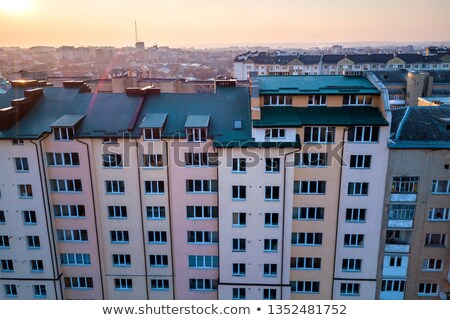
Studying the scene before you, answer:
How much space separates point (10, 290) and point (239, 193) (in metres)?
16.7

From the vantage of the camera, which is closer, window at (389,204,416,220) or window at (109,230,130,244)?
window at (389,204,416,220)

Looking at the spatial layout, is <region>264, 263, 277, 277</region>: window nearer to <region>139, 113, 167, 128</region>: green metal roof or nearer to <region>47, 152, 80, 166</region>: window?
<region>139, 113, 167, 128</region>: green metal roof

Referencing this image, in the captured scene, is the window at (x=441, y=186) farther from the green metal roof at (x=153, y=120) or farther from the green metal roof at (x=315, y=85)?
the green metal roof at (x=153, y=120)

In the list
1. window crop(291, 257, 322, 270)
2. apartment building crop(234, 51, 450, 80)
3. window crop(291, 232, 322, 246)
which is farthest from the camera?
apartment building crop(234, 51, 450, 80)

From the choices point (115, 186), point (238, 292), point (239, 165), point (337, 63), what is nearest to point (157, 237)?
point (115, 186)

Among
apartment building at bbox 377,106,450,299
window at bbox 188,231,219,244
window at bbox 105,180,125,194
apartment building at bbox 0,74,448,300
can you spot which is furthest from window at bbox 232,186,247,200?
apartment building at bbox 377,106,450,299

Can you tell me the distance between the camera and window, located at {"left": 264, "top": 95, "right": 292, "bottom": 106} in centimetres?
2156

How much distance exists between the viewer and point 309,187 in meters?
20.9

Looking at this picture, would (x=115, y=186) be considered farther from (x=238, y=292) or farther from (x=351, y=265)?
(x=351, y=265)

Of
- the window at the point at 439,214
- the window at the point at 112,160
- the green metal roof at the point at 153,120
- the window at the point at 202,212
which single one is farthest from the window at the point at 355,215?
the window at the point at 112,160

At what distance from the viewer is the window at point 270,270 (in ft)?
73.0

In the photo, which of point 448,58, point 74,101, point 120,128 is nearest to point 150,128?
point 120,128

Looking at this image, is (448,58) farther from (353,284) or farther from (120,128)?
(120,128)

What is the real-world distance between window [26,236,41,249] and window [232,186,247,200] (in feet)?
41.5
